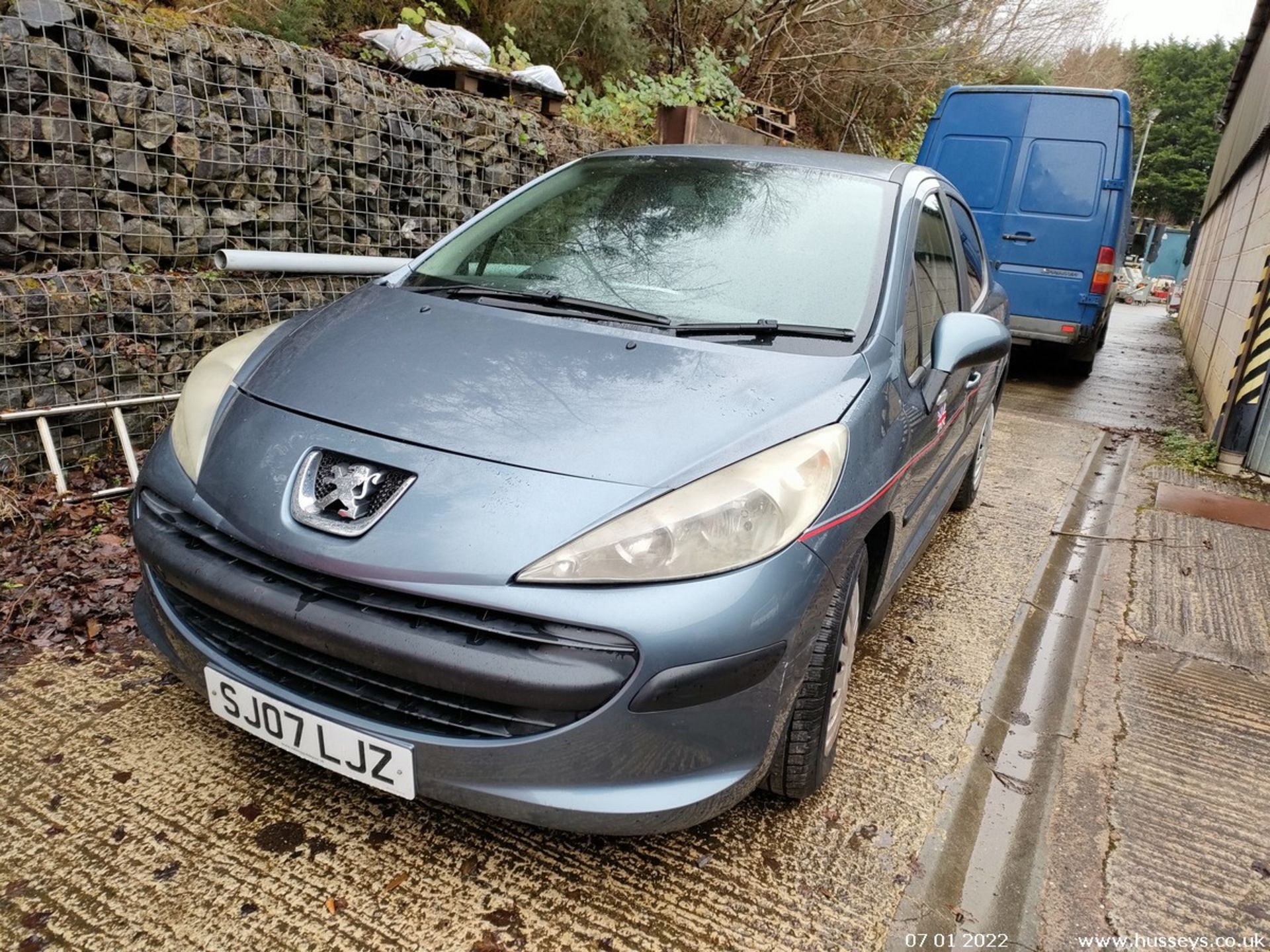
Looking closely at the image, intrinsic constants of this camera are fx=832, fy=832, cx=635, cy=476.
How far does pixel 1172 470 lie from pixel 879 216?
3962mm

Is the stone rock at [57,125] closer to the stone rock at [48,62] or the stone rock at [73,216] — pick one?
the stone rock at [48,62]

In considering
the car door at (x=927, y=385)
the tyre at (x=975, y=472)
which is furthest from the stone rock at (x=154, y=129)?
the tyre at (x=975, y=472)

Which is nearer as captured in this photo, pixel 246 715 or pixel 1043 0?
pixel 246 715

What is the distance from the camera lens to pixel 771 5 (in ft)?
38.5

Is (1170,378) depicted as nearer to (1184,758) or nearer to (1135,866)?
(1184,758)

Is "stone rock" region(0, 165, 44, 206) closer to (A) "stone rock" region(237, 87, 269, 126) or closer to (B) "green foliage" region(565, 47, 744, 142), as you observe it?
(A) "stone rock" region(237, 87, 269, 126)

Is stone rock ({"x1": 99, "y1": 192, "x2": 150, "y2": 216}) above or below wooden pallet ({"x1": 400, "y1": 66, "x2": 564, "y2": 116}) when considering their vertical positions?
below

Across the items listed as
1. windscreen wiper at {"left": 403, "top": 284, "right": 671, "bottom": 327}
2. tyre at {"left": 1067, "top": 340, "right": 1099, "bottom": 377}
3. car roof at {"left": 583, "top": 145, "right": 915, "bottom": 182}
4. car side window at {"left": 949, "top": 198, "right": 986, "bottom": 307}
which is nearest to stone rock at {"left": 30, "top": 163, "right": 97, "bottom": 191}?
windscreen wiper at {"left": 403, "top": 284, "right": 671, "bottom": 327}

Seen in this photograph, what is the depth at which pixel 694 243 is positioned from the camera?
2527mm

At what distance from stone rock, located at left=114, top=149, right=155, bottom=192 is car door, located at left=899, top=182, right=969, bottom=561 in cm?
344

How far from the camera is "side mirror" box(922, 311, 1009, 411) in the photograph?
2.36 m

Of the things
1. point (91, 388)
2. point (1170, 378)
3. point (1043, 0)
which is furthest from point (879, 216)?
point (1043, 0)

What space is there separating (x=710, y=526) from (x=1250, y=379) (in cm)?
517

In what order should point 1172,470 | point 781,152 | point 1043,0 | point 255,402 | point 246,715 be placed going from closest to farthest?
point 246,715 → point 255,402 → point 781,152 → point 1172,470 → point 1043,0
